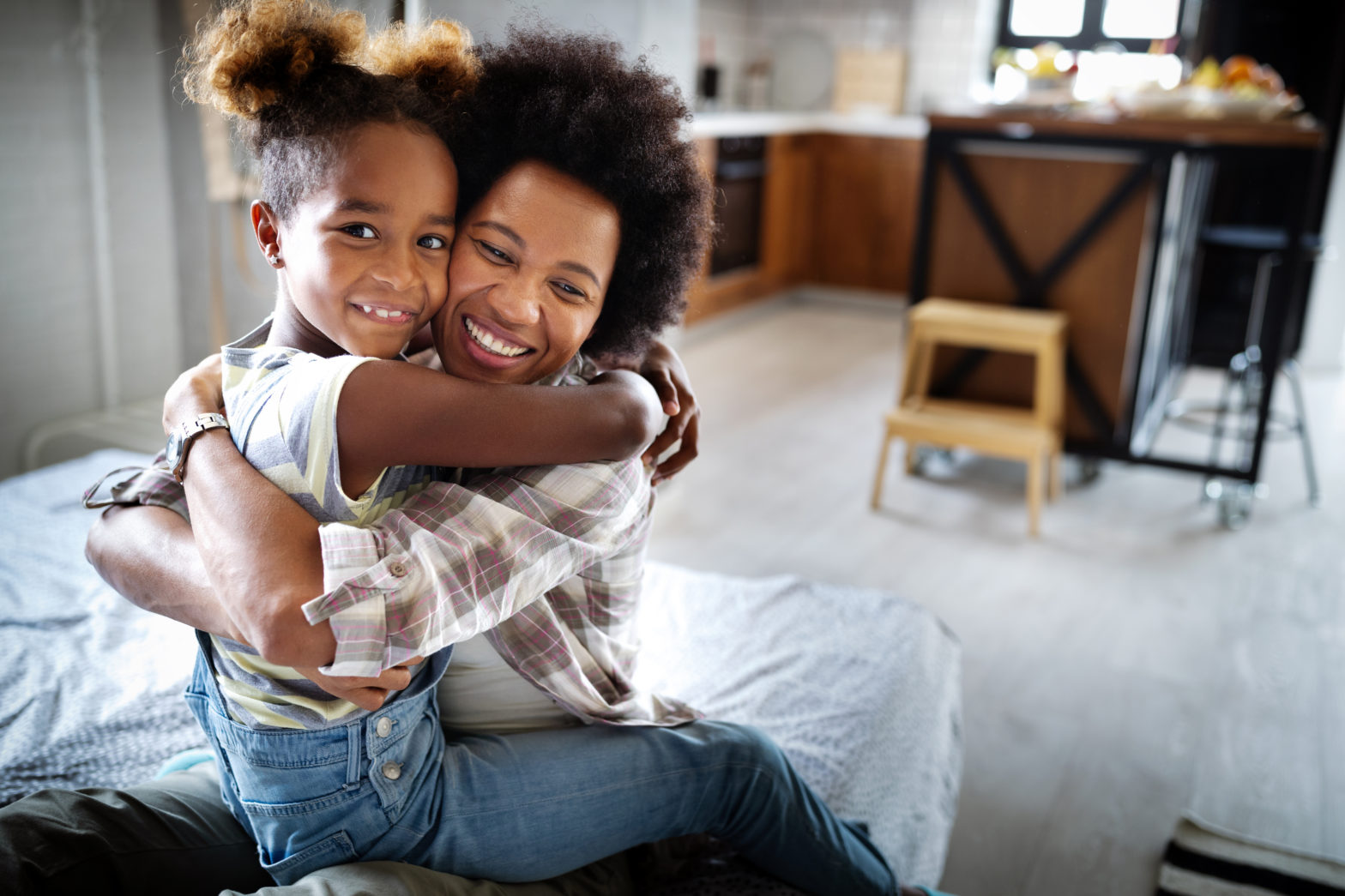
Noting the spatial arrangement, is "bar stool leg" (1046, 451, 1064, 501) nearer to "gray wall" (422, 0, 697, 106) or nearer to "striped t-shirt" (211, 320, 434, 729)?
"gray wall" (422, 0, 697, 106)

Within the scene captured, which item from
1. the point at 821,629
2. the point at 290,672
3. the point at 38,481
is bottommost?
the point at 821,629

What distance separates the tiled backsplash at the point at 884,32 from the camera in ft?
19.0

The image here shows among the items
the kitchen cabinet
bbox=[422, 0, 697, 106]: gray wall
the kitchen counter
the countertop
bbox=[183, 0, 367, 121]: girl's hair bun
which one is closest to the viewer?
bbox=[183, 0, 367, 121]: girl's hair bun

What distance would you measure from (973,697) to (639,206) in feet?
4.95

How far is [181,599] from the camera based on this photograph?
865 mm

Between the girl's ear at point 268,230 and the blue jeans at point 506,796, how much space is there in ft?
1.13

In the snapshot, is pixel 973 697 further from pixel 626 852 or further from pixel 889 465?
pixel 889 465

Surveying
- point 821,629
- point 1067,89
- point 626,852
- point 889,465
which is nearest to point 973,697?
point 821,629

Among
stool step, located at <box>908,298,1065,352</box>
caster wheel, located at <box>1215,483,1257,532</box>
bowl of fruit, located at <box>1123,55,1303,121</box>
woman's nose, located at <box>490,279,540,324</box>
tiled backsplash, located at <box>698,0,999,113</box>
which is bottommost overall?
caster wheel, located at <box>1215,483,1257,532</box>

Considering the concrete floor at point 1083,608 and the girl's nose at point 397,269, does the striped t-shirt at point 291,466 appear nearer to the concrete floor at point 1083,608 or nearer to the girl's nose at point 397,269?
the girl's nose at point 397,269

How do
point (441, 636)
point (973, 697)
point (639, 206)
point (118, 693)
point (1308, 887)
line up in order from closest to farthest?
point (441, 636), point (639, 206), point (118, 693), point (1308, 887), point (973, 697)

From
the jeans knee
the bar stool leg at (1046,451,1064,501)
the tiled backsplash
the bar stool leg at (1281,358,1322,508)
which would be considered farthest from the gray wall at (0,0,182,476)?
the tiled backsplash

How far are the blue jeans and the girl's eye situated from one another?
0.34 m

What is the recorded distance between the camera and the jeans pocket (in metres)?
0.90
